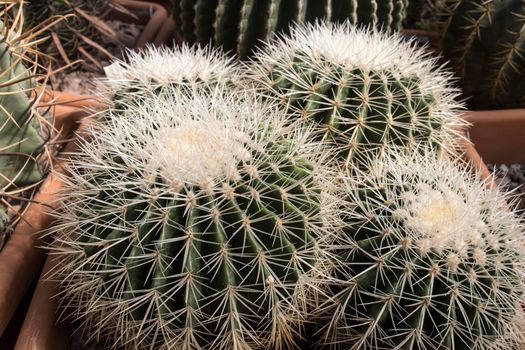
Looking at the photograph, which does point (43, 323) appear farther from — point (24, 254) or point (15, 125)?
point (15, 125)

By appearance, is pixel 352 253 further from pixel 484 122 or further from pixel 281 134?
pixel 484 122

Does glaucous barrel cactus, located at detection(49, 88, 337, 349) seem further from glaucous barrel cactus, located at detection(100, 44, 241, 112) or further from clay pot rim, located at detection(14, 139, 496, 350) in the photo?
glaucous barrel cactus, located at detection(100, 44, 241, 112)

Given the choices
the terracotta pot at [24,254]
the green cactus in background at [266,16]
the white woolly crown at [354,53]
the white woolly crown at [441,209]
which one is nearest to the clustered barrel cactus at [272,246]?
the white woolly crown at [441,209]

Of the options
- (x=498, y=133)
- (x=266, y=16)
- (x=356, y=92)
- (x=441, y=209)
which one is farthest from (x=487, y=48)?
(x=441, y=209)

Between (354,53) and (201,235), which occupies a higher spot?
(354,53)

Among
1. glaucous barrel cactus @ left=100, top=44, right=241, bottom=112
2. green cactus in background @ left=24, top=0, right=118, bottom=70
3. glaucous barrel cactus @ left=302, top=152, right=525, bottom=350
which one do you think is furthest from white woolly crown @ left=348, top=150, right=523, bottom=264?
green cactus in background @ left=24, top=0, right=118, bottom=70

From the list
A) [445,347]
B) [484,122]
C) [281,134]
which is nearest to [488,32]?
[484,122]

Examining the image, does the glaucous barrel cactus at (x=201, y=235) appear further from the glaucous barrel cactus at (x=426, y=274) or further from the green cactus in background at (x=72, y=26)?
the green cactus in background at (x=72, y=26)
